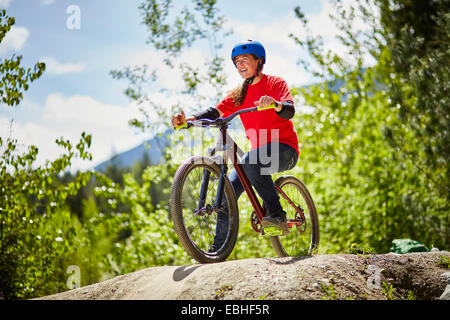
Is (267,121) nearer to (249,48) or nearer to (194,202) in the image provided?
(249,48)

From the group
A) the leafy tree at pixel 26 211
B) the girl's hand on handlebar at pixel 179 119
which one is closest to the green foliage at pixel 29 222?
the leafy tree at pixel 26 211

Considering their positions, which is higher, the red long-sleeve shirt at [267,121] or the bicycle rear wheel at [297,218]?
the red long-sleeve shirt at [267,121]

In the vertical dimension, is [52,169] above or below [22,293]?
above

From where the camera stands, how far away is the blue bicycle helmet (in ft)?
13.1

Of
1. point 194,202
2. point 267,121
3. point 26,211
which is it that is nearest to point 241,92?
point 267,121

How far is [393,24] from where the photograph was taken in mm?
7859

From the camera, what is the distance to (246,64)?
408cm

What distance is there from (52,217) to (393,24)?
6434mm

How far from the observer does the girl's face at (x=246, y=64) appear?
407 centimetres

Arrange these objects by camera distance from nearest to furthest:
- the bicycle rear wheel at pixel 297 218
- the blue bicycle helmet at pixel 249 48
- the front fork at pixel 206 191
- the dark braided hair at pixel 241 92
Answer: the front fork at pixel 206 191
the blue bicycle helmet at pixel 249 48
the dark braided hair at pixel 241 92
the bicycle rear wheel at pixel 297 218

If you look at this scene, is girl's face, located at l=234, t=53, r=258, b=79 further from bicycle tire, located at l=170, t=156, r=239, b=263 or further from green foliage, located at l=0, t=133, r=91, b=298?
green foliage, located at l=0, t=133, r=91, b=298

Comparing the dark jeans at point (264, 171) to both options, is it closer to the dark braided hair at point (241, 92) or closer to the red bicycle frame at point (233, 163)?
the red bicycle frame at point (233, 163)
